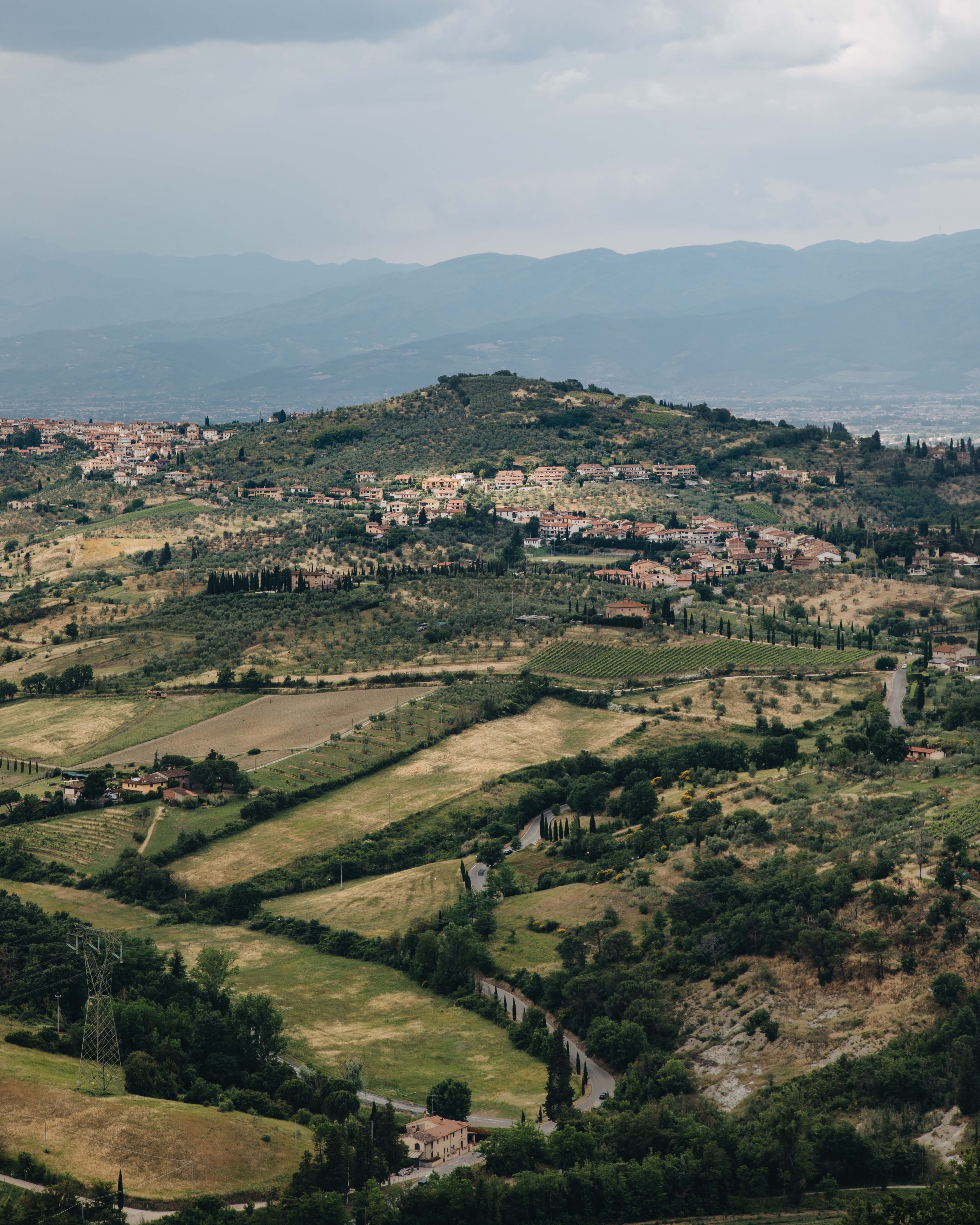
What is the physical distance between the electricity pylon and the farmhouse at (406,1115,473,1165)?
8215 millimetres

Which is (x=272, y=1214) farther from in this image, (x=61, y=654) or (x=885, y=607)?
(x=885, y=607)

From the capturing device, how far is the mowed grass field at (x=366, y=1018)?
148ft

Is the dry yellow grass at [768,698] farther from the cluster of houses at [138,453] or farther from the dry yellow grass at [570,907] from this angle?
the cluster of houses at [138,453]

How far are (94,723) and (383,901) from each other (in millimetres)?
28388

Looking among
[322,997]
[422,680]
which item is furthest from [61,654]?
[322,997]

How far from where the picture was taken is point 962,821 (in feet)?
174

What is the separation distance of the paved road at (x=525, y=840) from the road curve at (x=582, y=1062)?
7492 mm

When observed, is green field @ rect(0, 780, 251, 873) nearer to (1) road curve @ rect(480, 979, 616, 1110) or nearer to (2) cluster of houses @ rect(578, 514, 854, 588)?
(1) road curve @ rect(480, 979, 616, 1110)

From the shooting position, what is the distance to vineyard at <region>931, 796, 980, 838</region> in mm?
51812

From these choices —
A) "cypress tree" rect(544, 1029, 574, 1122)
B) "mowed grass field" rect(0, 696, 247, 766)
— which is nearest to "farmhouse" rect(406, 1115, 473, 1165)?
"cypress tree" rect(544, 1029, 574, 1122)

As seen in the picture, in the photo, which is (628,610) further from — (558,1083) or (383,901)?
(558,1083)

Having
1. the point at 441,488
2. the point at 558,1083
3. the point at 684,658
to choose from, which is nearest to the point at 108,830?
the point at 558,1083

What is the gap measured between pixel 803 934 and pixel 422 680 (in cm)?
4272

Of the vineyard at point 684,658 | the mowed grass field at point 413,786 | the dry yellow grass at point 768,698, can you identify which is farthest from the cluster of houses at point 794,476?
the mowed grass field at point 413,786
